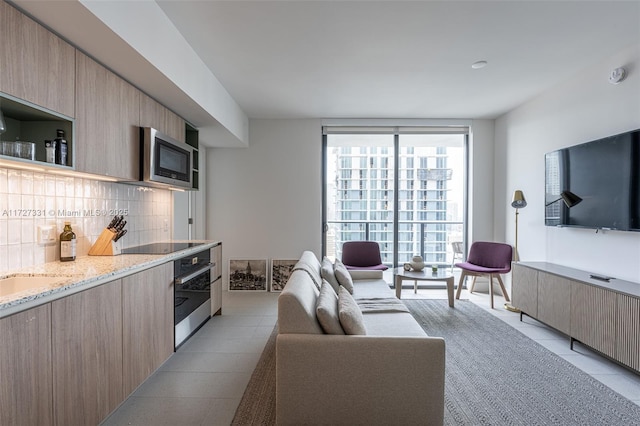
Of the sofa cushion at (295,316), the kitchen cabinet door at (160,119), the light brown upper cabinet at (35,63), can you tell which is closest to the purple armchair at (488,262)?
the sofa cushion at (295,316)

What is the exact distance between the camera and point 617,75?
2844mm

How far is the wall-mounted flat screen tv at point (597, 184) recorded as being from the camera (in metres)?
2.65

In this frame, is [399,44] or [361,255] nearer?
[399,44]

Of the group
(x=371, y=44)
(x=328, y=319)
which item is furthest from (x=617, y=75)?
(x=328, y=319)

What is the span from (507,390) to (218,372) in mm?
2111

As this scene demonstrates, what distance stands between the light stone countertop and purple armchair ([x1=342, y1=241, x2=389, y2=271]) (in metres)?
2.59

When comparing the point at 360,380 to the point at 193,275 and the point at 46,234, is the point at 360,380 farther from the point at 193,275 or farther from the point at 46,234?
the point at 46,234

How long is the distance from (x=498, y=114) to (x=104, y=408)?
5592 mm

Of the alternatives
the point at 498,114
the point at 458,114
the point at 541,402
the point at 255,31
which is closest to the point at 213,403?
the point at 541,402

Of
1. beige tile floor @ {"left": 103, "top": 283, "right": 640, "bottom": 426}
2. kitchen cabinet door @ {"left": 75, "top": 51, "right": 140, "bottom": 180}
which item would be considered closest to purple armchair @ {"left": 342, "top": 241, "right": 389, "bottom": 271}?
beige tile floor @ {"left": 103, "top": 283, "right": 640, "bottom": 426}

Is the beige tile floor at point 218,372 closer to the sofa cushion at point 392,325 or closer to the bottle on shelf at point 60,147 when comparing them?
the sofa cushion at point 392,325

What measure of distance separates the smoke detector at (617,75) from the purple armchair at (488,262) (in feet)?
7.11

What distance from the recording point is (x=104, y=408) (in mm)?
1783

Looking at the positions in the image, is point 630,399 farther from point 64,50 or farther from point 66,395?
point 64,50
